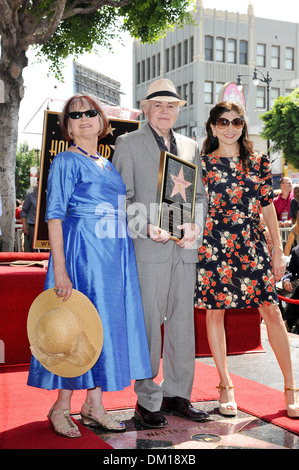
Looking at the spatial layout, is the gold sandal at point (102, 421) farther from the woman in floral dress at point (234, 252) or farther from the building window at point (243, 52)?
the building window at point (243, 52)

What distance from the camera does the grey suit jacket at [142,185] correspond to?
3508 mm

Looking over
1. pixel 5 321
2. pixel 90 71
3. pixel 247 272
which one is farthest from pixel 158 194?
pixel 90 71

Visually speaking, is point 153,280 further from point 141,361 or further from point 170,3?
point 170,3

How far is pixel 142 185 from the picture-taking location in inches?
140

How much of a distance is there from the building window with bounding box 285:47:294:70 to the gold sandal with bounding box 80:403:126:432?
46.5 m

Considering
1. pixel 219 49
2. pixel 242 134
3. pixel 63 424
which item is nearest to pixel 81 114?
pixel 242 134

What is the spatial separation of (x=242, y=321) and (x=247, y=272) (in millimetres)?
2145

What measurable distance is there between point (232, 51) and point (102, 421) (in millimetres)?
44850

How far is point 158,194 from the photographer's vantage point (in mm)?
3455

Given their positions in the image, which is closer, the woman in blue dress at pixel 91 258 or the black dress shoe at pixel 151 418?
the woman in blue dress at pixel 91 258

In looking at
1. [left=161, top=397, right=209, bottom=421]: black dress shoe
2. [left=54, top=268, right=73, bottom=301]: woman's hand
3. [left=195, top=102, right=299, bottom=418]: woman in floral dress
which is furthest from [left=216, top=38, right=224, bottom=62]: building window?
[left=54, top=268, right=73, bottom=301]: woman's hand

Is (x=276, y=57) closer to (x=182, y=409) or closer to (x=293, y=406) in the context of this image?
(x=293, y=406)

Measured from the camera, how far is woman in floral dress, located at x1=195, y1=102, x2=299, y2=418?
379 cm

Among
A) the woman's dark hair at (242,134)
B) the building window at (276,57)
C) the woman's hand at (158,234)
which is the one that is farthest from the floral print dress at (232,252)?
the building window at (276,57)
